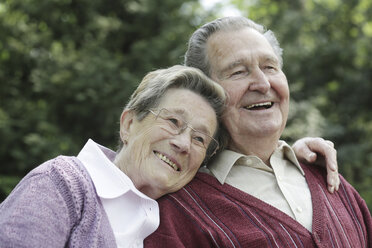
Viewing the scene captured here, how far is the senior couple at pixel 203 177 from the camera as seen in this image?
5.29 feet

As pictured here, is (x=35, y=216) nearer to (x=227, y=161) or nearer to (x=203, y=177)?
(x=203, y=177)

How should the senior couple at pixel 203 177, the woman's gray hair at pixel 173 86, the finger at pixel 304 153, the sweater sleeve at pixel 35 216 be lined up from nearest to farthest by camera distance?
the sweater sleeve at pixel 35 216 → the senior couple at pixel 203 177 → the woman's gray hair at pixel 173 86 → the finger at pixel 304 153

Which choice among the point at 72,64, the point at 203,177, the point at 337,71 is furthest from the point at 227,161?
the point at 337,71

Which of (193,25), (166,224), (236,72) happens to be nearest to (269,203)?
(166,224)

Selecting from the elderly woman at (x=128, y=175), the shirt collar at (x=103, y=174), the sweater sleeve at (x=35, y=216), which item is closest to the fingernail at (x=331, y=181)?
the elderly woman at (x=128, y=175)

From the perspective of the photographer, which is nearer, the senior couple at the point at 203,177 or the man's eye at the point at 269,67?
the senior couple at the point at 203,177

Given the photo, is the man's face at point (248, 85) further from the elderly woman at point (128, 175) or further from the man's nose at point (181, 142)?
the man's nose at point (181, 142)

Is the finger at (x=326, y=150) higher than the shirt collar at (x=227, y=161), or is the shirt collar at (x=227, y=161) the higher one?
the finger at (x=326, y=150)

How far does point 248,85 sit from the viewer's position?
7.38ft

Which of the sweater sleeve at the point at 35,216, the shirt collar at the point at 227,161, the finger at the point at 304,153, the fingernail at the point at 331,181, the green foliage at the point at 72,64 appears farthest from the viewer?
the green foliage at the point at 72,64

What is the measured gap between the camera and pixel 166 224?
1.88 metres

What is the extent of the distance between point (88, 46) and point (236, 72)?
445 centimetres

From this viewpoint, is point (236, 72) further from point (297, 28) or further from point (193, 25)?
point (297, 28)

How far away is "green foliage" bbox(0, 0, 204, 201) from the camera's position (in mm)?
5816
